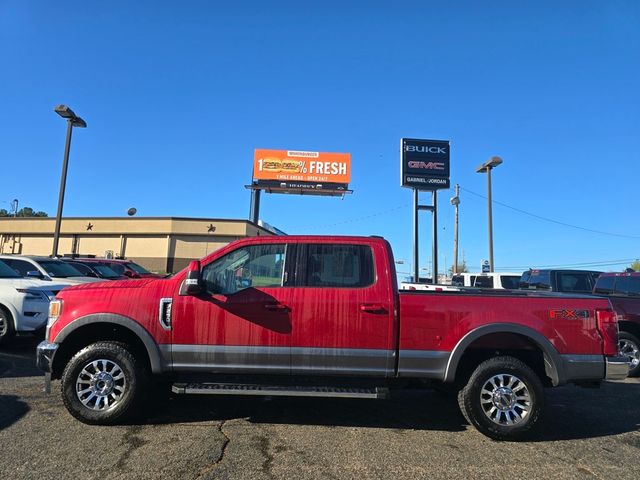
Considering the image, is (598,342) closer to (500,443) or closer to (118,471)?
(500,443)

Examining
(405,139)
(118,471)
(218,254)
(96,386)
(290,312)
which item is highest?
(405,139)

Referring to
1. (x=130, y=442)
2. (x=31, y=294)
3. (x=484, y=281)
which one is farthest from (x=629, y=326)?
(x=31, y=294)

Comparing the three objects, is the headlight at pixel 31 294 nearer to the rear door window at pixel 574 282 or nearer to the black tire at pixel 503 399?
the black tire at pixel 503 399

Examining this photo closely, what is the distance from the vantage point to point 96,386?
5.15 meters

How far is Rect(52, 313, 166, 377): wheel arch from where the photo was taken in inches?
203

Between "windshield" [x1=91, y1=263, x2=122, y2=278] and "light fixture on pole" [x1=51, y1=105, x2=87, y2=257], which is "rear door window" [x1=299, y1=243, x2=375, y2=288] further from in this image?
"light fixture on pole" [x1=51, y1=105, x2=87, y2=257]

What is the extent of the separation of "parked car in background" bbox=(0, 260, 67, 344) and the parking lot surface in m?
3.11

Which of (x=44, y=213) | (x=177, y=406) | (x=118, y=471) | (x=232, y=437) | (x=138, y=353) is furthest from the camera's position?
(x=44, y=213)

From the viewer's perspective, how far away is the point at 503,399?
5051mm

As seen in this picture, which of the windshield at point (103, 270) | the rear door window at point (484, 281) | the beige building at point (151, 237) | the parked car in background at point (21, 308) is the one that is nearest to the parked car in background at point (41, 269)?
the parked car in background at point (21, 308)

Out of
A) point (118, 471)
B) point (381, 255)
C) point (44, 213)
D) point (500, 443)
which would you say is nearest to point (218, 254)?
point (381, 255)

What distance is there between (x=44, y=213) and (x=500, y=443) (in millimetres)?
88836

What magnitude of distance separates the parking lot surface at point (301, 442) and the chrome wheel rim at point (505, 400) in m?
0.26

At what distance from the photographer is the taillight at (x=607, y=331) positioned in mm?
5125
